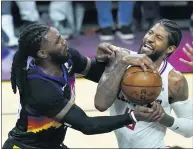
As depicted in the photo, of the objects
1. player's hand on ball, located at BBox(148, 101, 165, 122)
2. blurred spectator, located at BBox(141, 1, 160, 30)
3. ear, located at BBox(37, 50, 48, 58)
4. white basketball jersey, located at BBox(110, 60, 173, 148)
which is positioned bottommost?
blurred spectator, located at BBox(141, 1, 160, 30)

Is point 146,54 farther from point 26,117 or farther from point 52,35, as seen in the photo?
point 26,117

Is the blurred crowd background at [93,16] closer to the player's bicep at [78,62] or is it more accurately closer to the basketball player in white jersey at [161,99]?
the player's bicep at [78,62]

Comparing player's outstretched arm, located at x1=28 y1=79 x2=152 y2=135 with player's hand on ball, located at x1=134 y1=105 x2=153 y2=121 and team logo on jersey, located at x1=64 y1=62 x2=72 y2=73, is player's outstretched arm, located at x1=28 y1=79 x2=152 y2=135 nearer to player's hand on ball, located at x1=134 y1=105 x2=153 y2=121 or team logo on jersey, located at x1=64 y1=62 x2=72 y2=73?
player's hand on ball, located at x1=134 y1=105 x2=153 y2=121

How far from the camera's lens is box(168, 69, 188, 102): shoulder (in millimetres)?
3855

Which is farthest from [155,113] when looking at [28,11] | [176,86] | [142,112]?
[28,11]

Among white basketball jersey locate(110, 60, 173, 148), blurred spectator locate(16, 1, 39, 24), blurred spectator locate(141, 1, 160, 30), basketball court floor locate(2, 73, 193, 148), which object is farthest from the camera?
blurred spectator locate(141, 1, 160, 30)

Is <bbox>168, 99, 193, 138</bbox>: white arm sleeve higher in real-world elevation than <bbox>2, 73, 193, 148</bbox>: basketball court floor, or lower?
higher

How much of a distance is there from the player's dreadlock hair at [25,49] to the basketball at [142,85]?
0.66 meters

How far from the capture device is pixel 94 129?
11.7 ft

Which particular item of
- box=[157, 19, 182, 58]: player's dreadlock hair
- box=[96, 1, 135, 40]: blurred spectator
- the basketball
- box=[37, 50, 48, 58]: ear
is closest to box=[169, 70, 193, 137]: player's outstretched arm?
box=[157, 19, 182, 58]: player's dreadlock hair

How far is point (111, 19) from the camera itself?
8.13 metres

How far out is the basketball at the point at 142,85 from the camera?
3.47 m

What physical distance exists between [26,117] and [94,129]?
0.52 meters

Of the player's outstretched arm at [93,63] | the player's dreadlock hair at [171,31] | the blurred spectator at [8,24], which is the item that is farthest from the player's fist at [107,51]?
the blurred spectator at [8,24]
